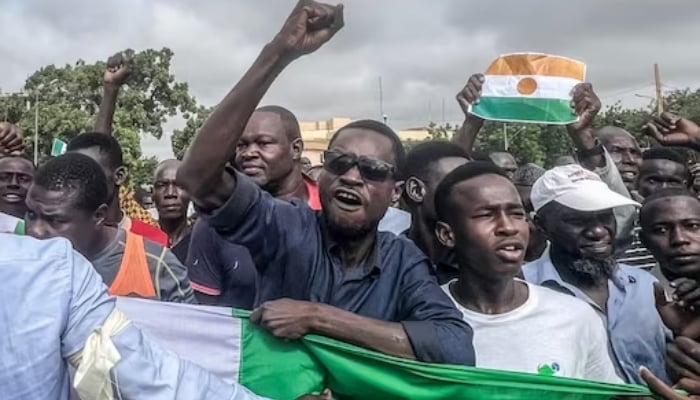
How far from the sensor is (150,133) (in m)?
33.1

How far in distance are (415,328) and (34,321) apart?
1138 mm

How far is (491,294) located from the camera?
3025 millimetres

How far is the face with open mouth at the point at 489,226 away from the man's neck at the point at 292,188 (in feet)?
3.50

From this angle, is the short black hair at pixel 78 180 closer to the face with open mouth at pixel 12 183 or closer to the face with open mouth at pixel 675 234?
the face with open mouth at pixel 12 183

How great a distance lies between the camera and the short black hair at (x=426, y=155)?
13.5 ft

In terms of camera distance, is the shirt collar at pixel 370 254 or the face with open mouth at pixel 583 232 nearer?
the shirt collar at pixel 370 254

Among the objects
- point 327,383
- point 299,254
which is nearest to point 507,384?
point 327,383

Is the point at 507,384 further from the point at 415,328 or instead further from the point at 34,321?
the point at 34,321

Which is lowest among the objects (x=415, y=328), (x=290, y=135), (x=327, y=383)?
(x=327, y=383)

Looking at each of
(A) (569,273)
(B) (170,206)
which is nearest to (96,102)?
(B) (170,206)

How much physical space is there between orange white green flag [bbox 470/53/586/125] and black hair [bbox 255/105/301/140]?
2427mm

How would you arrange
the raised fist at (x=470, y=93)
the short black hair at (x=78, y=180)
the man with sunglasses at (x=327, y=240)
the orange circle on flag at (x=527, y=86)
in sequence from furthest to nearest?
1. the orange circle on flag at (x=527, y=86)
2. the raised fist at (x=470, y=93)
3. the short black hair at (x=78, y=180)
4. the man with sunglasses at (x=327, y=240)

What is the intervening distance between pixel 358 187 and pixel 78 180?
3.62 feet

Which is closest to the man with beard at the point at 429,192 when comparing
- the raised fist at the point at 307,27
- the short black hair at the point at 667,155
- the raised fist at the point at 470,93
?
the raised fist at the point at 307,27
